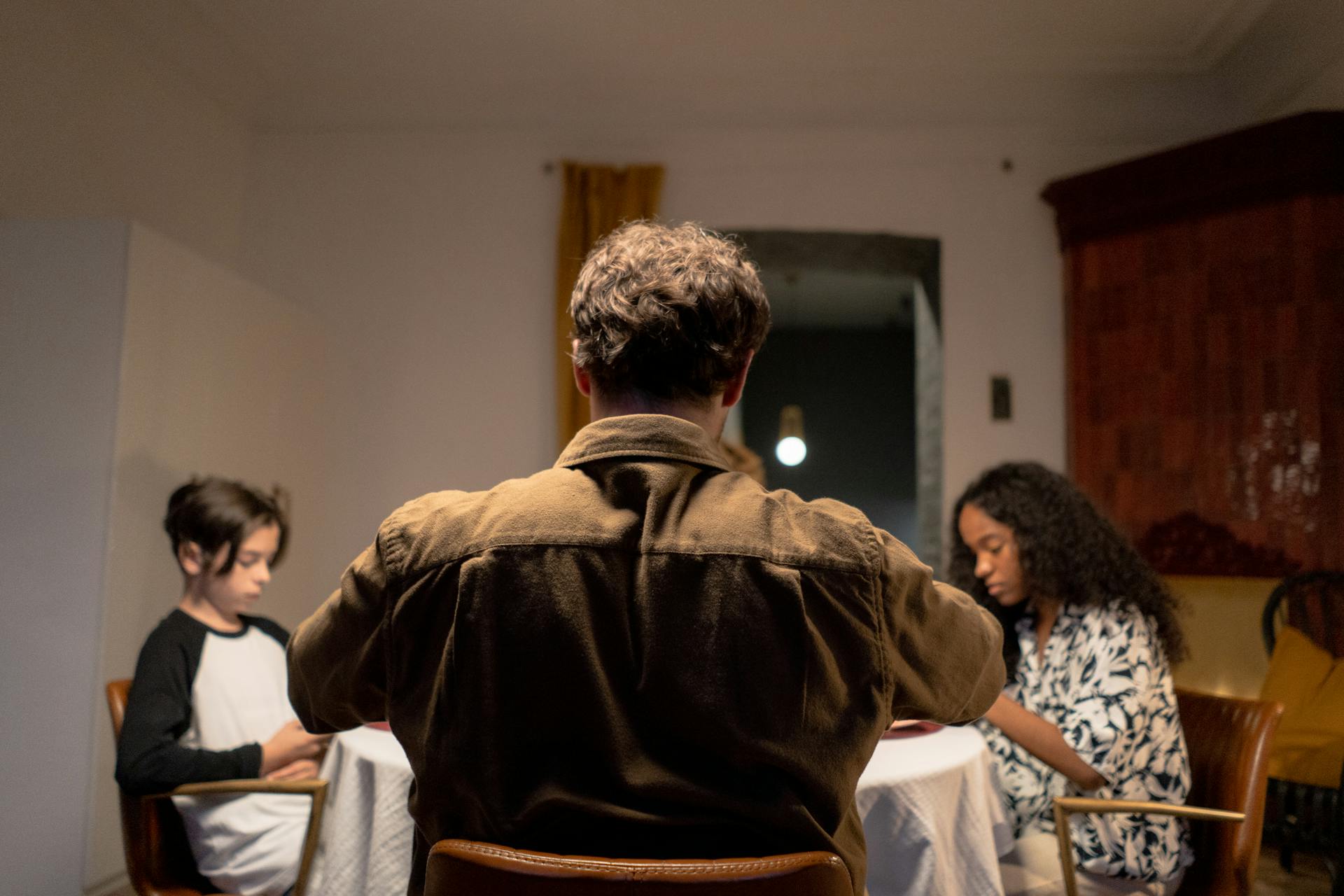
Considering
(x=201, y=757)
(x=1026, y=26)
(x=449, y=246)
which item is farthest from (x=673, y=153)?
(x=201, y=757)

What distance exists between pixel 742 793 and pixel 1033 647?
1.58m

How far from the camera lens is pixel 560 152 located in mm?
4637

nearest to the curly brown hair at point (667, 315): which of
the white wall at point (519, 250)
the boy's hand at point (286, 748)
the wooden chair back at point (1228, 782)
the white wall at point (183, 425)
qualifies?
the boy's hand at point (286, 748)

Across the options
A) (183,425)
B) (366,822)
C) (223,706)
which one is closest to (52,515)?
(183,425)

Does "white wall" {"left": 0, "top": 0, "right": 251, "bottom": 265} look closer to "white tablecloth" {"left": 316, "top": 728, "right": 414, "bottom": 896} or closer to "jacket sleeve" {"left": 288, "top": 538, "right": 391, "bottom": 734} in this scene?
"white tablecloth" {"left": 316, "top": 728, "right": 414, "bottom": 896}

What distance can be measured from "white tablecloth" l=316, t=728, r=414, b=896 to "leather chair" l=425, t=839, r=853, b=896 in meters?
0.82

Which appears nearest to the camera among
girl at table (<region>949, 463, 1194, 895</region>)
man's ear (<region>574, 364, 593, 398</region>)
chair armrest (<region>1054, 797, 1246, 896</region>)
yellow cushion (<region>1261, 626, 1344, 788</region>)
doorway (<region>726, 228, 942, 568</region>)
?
man's ear (<region>574, 364, 593, 398</region>)

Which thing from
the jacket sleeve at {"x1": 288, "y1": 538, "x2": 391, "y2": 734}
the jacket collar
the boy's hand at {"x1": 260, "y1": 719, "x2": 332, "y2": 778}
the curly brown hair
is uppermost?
the curly brown hair

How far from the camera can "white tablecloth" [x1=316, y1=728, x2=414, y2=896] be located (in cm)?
163

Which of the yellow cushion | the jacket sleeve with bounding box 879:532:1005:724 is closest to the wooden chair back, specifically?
the yellow cushion

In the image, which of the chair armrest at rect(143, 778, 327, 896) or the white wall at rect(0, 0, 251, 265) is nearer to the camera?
the chair armrest at rect(143, 778, 327, 896)

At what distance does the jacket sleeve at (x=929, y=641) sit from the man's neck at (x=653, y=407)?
0.22 meters

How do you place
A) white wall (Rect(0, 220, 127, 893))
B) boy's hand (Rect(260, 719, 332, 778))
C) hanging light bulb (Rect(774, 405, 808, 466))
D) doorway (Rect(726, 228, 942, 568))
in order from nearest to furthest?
boy's hand (Rect(260, 719, 332, 778)) → white wall (Rect(0, 220, 127, 893)) → hanging light bulb (Rect(774, 405, 808, 466)) → doorway (Rect(726, 228, 942, 568))

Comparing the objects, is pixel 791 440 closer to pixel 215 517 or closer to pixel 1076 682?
pixel 1076 682
